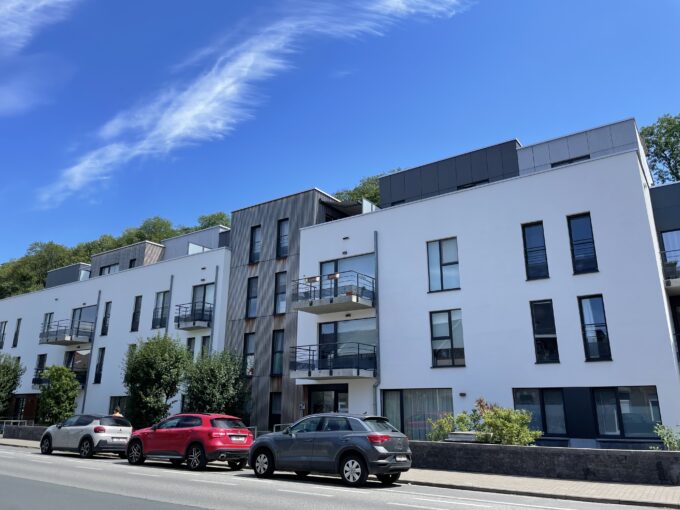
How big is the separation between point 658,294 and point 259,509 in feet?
46.3

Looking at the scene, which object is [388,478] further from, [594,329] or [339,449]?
[594,329]

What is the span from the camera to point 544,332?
1806 cm

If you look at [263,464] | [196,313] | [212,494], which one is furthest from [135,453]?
[196,313]

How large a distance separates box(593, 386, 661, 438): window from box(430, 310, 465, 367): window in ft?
15.6

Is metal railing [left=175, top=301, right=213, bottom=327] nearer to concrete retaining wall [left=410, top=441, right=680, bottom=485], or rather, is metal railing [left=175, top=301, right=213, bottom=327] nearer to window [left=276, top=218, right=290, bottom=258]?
window [left=276, top=218, right=290, bottom=258]

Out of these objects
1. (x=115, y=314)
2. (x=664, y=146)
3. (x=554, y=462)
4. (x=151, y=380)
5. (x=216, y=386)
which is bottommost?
(x=554, y=462)

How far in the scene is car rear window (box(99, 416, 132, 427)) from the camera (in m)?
18.3

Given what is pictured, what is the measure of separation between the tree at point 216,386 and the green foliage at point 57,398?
908 centimetres

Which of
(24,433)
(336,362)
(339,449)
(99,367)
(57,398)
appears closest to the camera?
(339,449)

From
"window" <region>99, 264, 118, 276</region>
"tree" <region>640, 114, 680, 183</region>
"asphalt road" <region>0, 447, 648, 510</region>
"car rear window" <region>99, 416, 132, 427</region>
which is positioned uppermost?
"tree" <region>640, 114, 680, 183</region>

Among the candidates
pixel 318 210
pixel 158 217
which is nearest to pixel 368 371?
pixel 318 210

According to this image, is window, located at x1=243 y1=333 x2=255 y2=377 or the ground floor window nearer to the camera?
the ground floor window

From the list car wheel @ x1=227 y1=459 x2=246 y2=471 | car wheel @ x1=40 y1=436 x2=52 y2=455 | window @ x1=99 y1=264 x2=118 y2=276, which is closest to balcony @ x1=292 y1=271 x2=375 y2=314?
car wheel @ x1=227 y1=459 x2=246 y2=471

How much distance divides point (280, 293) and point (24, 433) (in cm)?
1426
